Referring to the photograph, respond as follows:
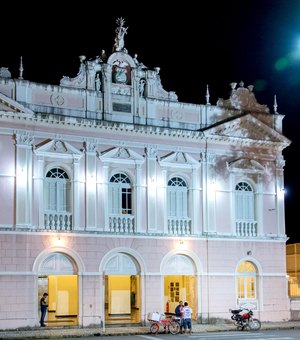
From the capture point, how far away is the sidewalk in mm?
28163

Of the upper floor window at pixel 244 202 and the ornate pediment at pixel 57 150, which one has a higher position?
the ornate pediment at pixel 57 150

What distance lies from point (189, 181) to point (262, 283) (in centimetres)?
623

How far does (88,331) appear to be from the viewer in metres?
30.0

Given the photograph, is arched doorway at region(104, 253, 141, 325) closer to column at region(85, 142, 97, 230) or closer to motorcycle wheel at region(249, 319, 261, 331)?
column at region(85, 142, 97, 230)

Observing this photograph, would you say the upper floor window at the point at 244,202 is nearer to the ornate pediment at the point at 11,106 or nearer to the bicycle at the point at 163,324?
the bicycle at the point at 163,324

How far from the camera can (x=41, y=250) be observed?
3058 cm

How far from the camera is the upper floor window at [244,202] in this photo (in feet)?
117

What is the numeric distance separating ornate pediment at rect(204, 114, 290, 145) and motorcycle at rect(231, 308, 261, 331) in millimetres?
8498

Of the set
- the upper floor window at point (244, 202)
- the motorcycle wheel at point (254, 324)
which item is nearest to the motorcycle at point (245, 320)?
the motorcycle wheel at point (254, 324)

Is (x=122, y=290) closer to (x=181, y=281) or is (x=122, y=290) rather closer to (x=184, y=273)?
(x=181, y=281)

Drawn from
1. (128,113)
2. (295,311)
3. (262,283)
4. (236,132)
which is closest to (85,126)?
(128,113)

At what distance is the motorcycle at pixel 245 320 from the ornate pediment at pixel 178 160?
7.03 metres

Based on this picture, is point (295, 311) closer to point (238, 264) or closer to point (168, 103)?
point (238, 264)

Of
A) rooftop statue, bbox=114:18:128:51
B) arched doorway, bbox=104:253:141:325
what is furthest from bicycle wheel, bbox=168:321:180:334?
rooftop statue, bbox=114:18:128:51
